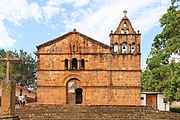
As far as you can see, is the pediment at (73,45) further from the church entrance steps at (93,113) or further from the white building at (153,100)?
the white building at (153,100)

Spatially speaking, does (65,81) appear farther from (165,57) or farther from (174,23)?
(174,23)

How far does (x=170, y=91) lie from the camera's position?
22922 mm

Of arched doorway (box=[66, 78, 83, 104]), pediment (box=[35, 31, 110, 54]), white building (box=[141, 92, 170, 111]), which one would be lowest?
white building (box=[141, 92, 170, 111])

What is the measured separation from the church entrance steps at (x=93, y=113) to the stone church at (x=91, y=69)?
189 inches

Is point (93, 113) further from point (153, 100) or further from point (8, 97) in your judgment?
point (153, 100)

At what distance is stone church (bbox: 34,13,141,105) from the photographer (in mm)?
26578

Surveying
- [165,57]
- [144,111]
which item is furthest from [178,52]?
[144,111]

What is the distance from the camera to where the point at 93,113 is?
762 inches

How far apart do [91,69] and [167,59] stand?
7649 mm

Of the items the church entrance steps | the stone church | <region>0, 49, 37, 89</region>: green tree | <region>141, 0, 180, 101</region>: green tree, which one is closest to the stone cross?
the church entrance steps

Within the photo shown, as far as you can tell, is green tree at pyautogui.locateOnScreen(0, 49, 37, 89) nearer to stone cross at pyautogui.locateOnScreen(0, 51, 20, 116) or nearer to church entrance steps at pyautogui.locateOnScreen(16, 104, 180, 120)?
church entrance steps at pyautogui.locateOnScreen(16, 104, 180, 120)

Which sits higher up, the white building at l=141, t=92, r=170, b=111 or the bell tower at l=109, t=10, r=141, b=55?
the bell tower at l=109, t=10, r=141, b=55

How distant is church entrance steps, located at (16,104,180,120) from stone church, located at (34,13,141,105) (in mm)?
4813

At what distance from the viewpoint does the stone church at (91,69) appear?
1046 inches
